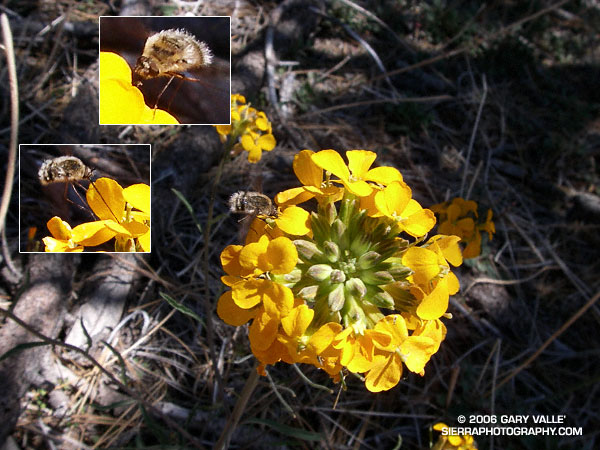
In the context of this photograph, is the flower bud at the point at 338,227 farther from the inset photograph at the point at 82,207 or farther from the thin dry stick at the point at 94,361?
the thin dry stick at the point at 94,361

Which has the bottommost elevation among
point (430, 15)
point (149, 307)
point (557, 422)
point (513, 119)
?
point (557, 422)

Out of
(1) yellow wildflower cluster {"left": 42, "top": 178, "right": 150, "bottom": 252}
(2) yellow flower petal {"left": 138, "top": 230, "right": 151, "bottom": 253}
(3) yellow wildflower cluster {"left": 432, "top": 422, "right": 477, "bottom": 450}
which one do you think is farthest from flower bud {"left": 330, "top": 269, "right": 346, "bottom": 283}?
(3) yellow wildflower cluster {"left": 432, "top": 422, "right": 477, "bottom": 450}

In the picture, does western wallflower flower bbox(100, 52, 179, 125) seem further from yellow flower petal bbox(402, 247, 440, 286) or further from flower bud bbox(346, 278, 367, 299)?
yellow flower petal bbox(402, 247, 440, 286)

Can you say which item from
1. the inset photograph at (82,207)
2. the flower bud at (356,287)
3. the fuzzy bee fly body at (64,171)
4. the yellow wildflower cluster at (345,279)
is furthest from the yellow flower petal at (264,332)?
the fuzzy bee fly body at (64,171)

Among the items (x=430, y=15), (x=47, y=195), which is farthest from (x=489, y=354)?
(x=430, y=15)

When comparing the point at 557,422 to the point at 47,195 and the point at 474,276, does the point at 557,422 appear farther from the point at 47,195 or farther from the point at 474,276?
the point at 47,195

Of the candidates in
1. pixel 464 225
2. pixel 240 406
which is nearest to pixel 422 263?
pixel 240 406
